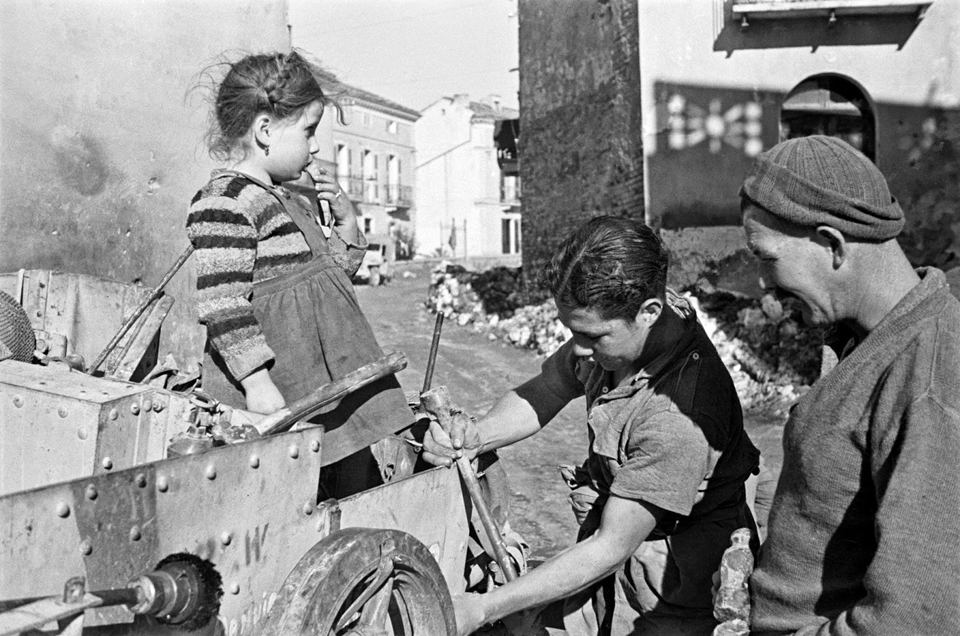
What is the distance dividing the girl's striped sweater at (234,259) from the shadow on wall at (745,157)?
872 centimetres

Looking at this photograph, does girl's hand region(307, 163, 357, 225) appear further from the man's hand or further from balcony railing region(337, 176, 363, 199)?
balcony railing region(337, 176, 363, 199)

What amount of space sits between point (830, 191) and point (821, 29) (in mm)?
9709

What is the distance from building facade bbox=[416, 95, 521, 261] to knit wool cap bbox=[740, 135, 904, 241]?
38321 millimetres

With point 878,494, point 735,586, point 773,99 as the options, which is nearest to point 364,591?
point 735,586

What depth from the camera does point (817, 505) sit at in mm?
1555

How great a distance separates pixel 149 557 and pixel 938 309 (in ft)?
4.56

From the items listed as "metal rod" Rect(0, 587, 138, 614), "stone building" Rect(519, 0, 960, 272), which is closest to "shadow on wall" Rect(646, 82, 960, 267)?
"stone building" Rect(519, 0, 960, 272)

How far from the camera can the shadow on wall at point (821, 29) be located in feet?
32.9

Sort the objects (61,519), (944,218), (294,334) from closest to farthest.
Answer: (61,519)
(294,334)
(944,218)

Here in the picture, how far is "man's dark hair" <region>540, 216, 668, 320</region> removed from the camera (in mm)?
2174

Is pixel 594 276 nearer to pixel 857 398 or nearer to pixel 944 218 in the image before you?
pixel 857 398

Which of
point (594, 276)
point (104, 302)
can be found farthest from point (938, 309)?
point (104, 302)

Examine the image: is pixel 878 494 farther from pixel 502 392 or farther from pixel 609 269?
pixel 502 392

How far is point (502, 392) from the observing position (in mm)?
9266
